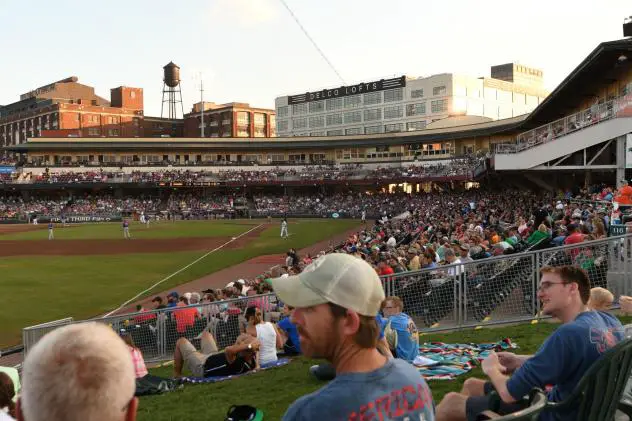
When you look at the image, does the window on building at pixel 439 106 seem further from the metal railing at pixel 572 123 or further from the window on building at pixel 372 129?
the metal railing at pixel 572 123

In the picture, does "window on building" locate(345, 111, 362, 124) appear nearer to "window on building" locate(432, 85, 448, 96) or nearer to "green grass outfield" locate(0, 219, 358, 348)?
"window on building" locate(432, 85, 448, 96)

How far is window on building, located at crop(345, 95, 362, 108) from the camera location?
9594 cm

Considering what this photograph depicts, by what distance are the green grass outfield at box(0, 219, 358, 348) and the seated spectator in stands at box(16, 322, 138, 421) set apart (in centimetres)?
1475

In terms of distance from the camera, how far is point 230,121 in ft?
356

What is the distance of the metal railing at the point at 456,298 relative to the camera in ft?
32.4

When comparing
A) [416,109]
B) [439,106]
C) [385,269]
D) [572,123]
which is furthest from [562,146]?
[416,109]

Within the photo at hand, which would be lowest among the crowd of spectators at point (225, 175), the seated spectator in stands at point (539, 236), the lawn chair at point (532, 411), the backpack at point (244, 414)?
the backpack at point (244, 414)

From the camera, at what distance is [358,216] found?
64.0 metres

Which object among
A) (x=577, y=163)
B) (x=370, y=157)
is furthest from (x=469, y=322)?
(x=370, y=157)

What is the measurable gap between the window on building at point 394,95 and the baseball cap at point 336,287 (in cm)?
9062

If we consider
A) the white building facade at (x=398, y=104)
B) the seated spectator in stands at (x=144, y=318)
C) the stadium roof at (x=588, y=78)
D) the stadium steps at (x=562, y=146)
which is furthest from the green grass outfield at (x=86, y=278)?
the white building facade at (x=398, y=104)

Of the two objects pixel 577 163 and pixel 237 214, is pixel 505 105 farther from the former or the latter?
pixel 577 163

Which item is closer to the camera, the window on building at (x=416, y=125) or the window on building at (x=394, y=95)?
the window on building at (x=416, y=125)

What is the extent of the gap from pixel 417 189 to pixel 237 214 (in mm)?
23399
